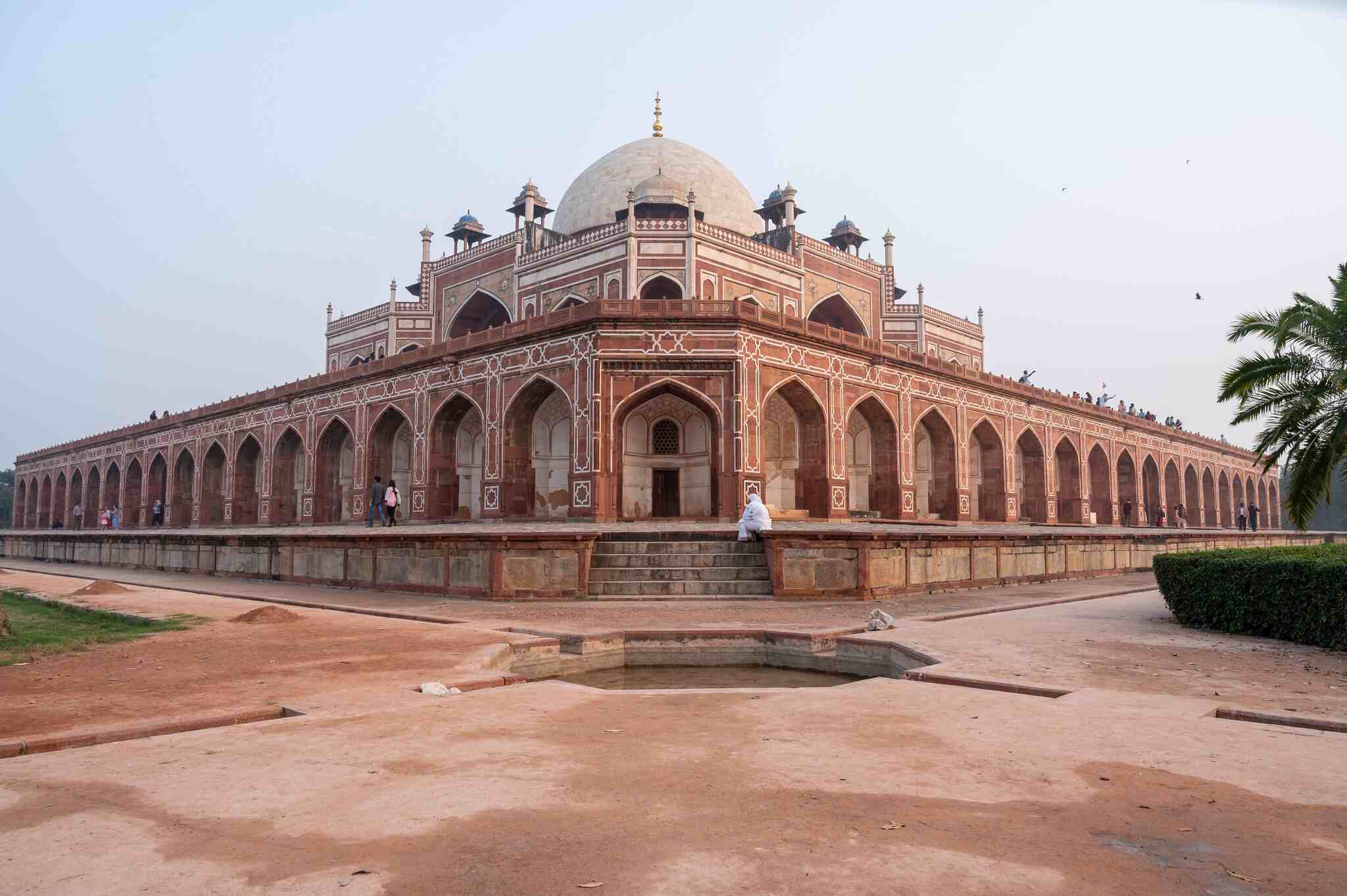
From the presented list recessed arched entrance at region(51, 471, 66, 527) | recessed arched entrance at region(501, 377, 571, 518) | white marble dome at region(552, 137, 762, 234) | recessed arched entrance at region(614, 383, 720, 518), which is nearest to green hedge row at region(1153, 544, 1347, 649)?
recessed arched entrance at region(614, 383, 720, 518)

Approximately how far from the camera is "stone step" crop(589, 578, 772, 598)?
460 inches

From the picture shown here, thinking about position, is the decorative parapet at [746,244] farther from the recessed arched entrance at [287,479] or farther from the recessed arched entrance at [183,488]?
the recessed arched entrance at [183,488]

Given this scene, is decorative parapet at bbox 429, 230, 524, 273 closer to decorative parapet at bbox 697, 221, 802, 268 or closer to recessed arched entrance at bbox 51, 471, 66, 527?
decorative parapet at bbox 697, 221, 802, 268

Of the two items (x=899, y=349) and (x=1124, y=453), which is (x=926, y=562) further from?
(x=1124, y=453)

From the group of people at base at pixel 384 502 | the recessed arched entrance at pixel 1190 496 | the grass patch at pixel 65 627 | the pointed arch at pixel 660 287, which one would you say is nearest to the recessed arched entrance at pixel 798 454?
the pointed arch at pixel 660 287

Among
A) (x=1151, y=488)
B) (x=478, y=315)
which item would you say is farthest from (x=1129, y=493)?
(x=478, y=315)

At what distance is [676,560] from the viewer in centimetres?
1250

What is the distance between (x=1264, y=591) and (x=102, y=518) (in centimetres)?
4179

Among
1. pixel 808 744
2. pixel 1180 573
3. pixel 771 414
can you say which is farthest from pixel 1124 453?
pixel 808 744

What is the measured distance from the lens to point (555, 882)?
85.9 inches

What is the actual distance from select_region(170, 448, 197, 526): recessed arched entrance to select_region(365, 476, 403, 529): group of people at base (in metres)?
13.1

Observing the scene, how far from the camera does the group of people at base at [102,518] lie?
121 feet

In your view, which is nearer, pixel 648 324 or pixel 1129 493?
pixel 648 324

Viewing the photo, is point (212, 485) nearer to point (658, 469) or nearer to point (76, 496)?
point (76, 496)
